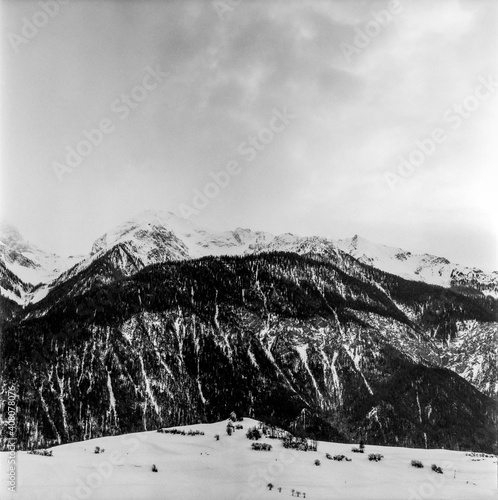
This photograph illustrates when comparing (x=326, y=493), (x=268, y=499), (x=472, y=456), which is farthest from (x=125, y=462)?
(x=472, y=456)

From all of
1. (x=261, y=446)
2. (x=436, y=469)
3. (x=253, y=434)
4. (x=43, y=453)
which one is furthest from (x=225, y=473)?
(x=436, y=469)

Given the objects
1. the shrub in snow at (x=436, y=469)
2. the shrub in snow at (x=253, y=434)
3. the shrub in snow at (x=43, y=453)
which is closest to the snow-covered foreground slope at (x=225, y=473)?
the shrub in snow at (x=436, y=469)

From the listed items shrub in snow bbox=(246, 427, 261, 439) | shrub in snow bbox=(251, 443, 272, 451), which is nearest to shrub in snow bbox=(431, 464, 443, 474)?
shrub in snow bbox=(251, 443, 272, 451)

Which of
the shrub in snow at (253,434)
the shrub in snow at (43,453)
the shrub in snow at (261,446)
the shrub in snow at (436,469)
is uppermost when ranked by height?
the shrub in snow at (253,434)

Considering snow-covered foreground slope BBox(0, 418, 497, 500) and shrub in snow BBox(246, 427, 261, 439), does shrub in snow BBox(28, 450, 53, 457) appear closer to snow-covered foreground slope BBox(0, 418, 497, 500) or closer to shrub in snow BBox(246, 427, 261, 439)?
snow-covered foreground slope BBox(0, 418, 497, 500)

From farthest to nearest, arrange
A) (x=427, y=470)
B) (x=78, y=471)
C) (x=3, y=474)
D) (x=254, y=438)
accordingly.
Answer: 1. (x=254, y=438)
2. (x=427, y=470)
3. (x=78, y=471)
4. (x=3, y=474)

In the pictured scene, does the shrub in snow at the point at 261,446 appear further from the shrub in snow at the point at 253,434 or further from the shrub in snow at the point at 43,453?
the shrub in snow at the point at 43,453

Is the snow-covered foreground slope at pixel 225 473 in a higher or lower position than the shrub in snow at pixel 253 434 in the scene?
lower

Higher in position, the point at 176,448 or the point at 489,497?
the point at 176,448

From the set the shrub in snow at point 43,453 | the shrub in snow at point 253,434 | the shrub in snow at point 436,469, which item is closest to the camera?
the shrub in snow at point 43,453

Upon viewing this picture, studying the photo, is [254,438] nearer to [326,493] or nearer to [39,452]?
[326,493]
